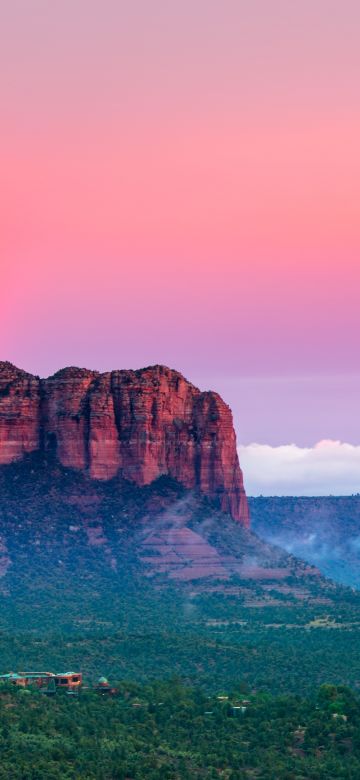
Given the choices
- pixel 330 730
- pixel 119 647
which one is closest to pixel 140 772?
pixel 330 730

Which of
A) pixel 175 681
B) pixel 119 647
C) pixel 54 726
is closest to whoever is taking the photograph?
pixel 54 726

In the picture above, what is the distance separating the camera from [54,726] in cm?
12288

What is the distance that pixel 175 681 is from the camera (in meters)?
149

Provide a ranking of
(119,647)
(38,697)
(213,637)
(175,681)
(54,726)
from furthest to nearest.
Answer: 1. (213,637)
2. (119,647)
3. (175,681)
4. (38,697)
5. (54,726)

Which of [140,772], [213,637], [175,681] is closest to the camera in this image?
[140,772]

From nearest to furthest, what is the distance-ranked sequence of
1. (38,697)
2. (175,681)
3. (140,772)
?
(140,772), (38,697), (175,681)

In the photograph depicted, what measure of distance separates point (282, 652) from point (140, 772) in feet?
184

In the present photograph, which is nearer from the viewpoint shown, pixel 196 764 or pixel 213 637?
pixel 196 764

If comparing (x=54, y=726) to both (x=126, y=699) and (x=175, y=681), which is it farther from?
(x=175, y=681)

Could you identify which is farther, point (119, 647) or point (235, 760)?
point (119, 647)

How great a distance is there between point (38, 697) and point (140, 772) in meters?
21.3

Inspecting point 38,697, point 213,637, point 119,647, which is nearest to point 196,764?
point 38,697

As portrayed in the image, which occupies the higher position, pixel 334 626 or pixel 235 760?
pixel 334 626

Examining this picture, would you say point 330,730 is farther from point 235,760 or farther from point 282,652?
point 282,652
